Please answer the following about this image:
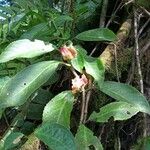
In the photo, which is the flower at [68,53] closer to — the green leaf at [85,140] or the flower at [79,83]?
the flower at [79,83]

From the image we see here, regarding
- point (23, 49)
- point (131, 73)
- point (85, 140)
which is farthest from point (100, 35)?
point (85, 140)

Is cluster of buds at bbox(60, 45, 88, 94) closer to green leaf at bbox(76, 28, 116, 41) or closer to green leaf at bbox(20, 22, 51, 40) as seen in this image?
green leaf at bbox(76, 28, 116, 41)

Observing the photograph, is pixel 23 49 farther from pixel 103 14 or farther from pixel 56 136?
pixel 103 14

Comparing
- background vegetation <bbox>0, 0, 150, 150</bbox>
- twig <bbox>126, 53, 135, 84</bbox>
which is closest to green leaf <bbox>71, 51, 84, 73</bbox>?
background vegetation <bbox>0, 0, 150, 150</bbox>

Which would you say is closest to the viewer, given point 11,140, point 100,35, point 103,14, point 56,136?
point 56,136

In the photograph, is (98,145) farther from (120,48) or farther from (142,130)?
(120,48)

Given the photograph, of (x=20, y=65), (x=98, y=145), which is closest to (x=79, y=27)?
(x=20, y=65)

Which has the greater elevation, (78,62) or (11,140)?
(78,62)
